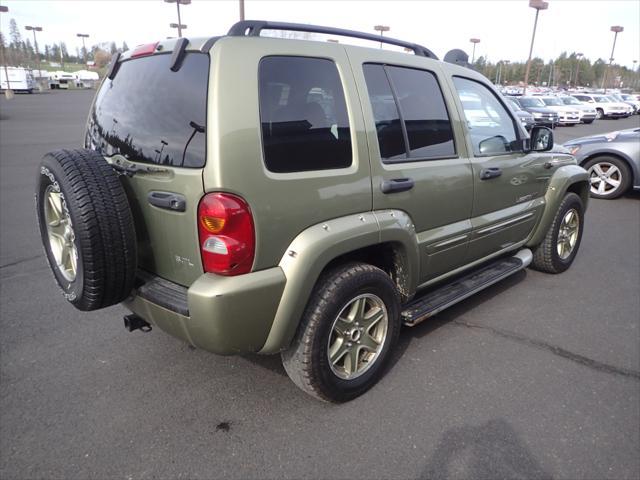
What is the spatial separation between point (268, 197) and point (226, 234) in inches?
10.2

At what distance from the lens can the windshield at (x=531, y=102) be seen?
947 inches

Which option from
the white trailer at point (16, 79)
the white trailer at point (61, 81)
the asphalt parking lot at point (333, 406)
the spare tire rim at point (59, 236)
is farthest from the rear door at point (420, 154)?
the white trailer at point (61, 81)

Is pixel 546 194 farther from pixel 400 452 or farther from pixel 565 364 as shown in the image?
pixel 400 452

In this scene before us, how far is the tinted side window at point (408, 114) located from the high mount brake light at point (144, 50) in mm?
1177

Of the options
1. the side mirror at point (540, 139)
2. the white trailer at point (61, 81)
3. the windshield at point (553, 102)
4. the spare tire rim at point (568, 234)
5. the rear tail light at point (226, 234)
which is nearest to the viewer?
the rear tail light at point (226, 234)

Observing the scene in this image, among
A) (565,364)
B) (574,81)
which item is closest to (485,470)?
(565,364)

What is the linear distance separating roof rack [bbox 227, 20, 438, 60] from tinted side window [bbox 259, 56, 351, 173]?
0.22 m

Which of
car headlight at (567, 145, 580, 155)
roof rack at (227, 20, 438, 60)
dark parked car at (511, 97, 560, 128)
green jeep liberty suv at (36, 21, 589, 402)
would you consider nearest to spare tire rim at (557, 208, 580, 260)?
green jeep liberty suv at (36, 21, 589, 402)

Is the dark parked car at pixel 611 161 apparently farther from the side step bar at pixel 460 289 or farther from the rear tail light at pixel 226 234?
the rear tail light at pixel 226 234

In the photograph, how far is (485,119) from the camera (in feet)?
12.1

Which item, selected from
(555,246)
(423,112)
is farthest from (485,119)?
(555,246)

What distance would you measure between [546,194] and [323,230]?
287 cm

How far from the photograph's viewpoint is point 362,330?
279 centimetres

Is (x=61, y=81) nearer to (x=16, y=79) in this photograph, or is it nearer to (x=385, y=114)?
(x=16, y=79)
